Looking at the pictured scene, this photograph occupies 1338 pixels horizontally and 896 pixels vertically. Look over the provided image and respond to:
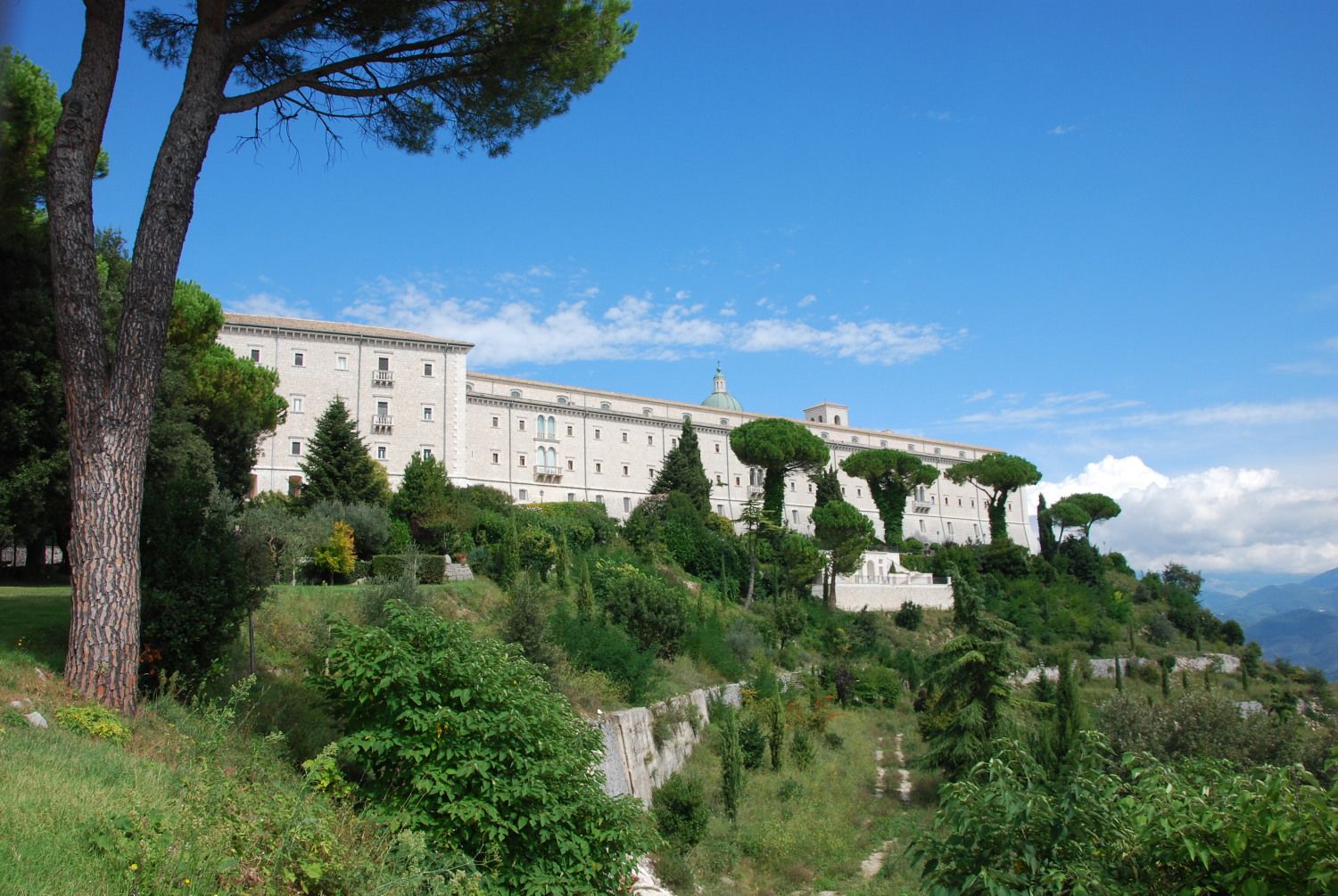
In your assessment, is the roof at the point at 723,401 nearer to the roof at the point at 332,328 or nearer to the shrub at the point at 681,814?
the roof at the point at 332,328

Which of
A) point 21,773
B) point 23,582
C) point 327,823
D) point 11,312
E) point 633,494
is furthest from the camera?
point 633,494

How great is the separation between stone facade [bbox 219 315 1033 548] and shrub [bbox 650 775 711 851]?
96.3 ft

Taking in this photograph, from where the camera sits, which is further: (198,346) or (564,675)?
(198,346)

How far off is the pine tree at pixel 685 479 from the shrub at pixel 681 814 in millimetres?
30840

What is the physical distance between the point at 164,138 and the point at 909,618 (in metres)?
40.6

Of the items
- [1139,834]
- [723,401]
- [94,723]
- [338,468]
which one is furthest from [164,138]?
[723,401]

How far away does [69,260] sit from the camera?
→ 8609 millimetres

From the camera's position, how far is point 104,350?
879 cm

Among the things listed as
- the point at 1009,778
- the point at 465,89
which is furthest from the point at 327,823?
the point at 465,89

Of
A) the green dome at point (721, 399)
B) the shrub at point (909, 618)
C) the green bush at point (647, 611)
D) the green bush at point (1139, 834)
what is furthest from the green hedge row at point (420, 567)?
the green dome at point (721, 399)

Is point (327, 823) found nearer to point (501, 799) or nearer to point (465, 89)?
point (501, 799)

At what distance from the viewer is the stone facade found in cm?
4478

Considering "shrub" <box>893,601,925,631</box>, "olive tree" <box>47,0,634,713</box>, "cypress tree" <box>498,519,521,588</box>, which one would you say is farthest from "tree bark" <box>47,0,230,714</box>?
"shrub" <box>893,601,925,631</box>

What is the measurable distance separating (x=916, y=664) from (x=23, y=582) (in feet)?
95.8
